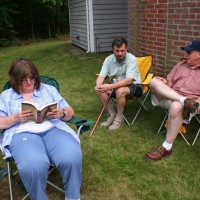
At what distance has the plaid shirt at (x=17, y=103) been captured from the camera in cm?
255

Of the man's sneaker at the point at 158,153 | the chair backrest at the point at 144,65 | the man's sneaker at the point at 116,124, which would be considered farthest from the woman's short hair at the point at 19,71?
the chair backrest at the point at 144,65

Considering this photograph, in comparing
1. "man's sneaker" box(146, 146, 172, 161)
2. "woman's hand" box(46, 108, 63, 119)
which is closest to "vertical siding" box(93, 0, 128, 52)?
"man's sneaker" box(146, 146, 172, 161)

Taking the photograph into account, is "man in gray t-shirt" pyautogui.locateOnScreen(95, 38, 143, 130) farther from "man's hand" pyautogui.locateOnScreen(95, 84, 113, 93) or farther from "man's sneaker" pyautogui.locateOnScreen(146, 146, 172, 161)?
"man's sneaker" pyautogui.locateOnScreen(146, 146, 172, 161)

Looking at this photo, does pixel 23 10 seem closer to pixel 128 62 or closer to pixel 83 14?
pixel 83 14

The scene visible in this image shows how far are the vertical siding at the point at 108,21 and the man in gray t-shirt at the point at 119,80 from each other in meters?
5.16

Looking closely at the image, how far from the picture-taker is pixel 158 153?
3270 mm

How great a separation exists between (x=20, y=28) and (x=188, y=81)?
15301 millimetres

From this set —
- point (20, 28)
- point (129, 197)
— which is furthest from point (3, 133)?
point (20, 28)

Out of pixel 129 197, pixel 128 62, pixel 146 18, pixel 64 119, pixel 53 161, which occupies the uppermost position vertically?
pixel 146 18

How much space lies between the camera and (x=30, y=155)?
7.41 ft

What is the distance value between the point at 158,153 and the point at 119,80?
1.18 meters

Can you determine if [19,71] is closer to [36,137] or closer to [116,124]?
[36,137]

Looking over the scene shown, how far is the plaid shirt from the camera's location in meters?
2.55

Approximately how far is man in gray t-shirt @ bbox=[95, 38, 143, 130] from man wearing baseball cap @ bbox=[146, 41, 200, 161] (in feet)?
1.24
